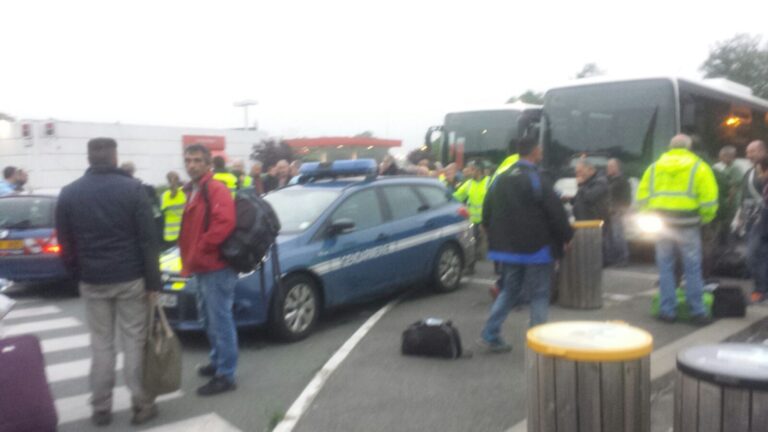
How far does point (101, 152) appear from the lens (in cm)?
516

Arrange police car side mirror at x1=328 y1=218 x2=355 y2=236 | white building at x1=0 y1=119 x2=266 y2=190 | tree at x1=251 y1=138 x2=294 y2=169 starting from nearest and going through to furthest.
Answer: police car side mirror at x1=328 y1=218 x2=355 y2=236, white building at x1=0 y1=119 x2=266 y2=190, tree at x1=251 y1=138 x2=294 y2=169

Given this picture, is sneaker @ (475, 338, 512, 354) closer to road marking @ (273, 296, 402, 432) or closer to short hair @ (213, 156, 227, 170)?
road marking @ (273, 296, 402, 432)

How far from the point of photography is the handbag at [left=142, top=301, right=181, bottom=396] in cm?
523

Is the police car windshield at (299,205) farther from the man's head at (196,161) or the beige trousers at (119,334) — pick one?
the beige trousers at (119,334)

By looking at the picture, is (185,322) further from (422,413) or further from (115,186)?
(422,413)

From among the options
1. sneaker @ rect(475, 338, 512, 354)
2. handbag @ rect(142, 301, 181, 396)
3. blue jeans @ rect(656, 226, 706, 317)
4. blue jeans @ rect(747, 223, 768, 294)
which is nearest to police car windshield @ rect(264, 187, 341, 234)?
sneaker @ rect(475, 338, 512, 354)

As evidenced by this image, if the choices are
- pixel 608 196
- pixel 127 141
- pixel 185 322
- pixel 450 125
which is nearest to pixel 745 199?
pixel 608 196

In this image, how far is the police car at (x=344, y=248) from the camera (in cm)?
725

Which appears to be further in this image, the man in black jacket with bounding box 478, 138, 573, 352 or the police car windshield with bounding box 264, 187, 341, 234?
the police car windshield with bounding box 264, 187, 341, 234

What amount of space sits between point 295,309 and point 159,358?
242 centimetres

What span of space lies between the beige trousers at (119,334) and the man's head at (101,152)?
0.82 m

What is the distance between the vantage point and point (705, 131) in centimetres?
1350

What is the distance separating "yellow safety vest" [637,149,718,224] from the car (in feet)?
24.9

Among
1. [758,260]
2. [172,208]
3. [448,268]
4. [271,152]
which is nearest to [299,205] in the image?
[448,268]
